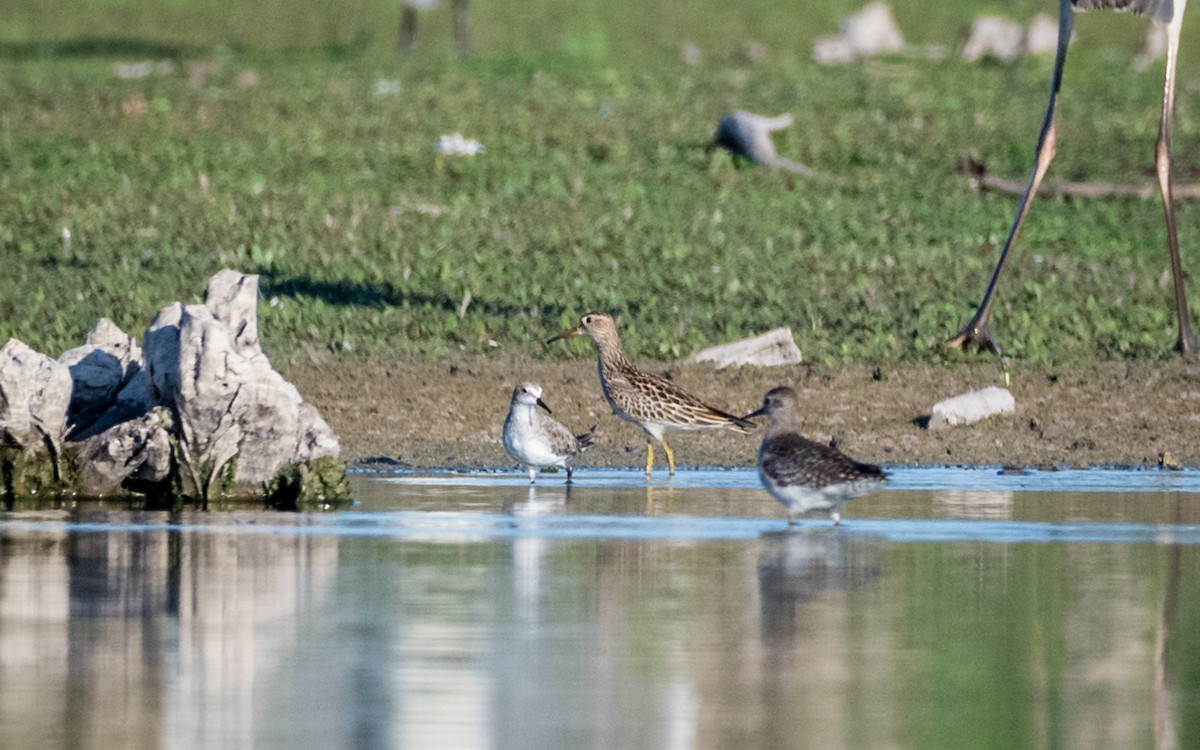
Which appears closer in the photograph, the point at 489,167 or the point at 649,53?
the point at 489,167

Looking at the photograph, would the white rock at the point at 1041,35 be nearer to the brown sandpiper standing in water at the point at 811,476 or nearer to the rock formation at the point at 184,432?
the rock formation at the point at 184,432

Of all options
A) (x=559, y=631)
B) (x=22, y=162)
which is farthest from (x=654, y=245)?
(x=559, y=631)

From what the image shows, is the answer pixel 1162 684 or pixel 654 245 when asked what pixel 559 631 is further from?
pixel 654 245

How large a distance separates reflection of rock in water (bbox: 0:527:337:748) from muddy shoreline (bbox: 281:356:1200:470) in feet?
10.7

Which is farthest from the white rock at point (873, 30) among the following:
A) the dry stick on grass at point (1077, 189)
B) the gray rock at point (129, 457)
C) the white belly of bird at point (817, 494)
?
the white belly of bird at point (817, 494)

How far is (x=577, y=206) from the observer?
19391mm

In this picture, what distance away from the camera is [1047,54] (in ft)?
95.7

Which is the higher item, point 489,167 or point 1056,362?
point 489,167

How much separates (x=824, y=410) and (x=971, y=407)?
0.79 m

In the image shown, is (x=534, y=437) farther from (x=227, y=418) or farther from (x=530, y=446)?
(x=227, y=418)

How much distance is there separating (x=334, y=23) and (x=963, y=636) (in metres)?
32.3

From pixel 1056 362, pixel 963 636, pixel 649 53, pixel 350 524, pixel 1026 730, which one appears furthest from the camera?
pixel 649 53

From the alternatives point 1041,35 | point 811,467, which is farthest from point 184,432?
point 1041,35

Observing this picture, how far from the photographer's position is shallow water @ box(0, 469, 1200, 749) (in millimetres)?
6008
